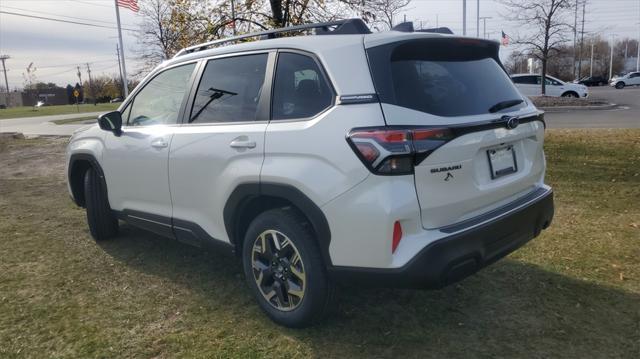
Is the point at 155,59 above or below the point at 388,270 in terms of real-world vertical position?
above

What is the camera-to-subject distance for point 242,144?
10.6 feet

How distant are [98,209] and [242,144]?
8.54 ft

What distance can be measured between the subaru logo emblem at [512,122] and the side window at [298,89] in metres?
1.08

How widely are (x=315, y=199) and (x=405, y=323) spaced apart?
1131mm

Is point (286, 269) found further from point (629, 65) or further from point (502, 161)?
point (629, 65)

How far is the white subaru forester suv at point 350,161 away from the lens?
2.61 meters

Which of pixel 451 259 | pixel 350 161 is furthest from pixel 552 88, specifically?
pixel 350 161

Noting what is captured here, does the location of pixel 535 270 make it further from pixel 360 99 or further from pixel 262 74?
pixel 262 74

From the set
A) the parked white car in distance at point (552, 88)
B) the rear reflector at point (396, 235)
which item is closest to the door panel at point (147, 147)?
the rear reflector at point (396, 235)

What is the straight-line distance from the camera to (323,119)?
2832 millimetres

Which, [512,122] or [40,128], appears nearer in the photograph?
[512,122]

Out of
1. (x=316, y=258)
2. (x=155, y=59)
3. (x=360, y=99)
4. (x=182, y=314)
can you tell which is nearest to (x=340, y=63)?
(x=360, y=99)

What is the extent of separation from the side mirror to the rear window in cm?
266

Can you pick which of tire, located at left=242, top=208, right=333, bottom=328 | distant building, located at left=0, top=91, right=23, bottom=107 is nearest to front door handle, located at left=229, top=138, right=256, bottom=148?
tire, located at left=242, top=208, right=333, bottom=328
